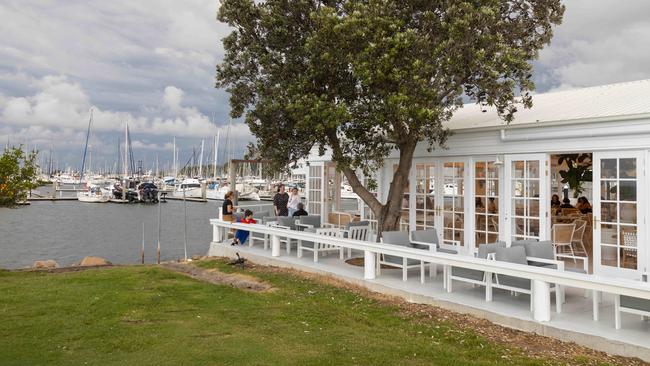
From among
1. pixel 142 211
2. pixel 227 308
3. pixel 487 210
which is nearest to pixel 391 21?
pixel 487 210

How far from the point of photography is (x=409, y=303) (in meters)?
8.23

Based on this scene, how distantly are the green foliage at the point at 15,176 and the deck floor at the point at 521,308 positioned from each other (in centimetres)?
756

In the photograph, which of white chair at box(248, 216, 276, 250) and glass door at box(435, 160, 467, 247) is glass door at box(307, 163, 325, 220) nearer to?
white chair at box(248, 216, 276, 250)

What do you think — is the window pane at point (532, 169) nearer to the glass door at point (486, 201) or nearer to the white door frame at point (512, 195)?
the white door frame at point (512, 195)

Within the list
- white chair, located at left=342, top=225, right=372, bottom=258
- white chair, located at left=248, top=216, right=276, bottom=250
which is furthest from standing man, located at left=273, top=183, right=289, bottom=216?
white chair, located at left=342, top=225, right=372, bottom=258

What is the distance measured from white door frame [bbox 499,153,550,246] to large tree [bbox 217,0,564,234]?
1081 mm

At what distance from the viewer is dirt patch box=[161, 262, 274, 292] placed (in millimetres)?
9859

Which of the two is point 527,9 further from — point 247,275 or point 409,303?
point 247,275

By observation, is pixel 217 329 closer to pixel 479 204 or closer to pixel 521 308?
pixel 521 308

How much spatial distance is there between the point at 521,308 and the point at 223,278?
6.24 metres

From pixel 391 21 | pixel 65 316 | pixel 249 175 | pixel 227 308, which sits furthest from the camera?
pixel 249 175

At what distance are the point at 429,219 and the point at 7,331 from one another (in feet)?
30.1

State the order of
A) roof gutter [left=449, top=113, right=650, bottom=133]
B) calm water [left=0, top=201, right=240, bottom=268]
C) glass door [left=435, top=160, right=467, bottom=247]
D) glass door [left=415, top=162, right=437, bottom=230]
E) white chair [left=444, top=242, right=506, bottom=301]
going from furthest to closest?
calm water [left=0, top=201, right=240, bottom=268], glass door [left=415, top=162, right=437, bottom=230], glass door [left=435, top=160, right=467, bottom=247], roof gutter [left=449, top=113, right=650, bottom=133], white chair [left=444, top=242, right=506, bottom=301]

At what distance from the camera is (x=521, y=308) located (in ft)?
24.1
